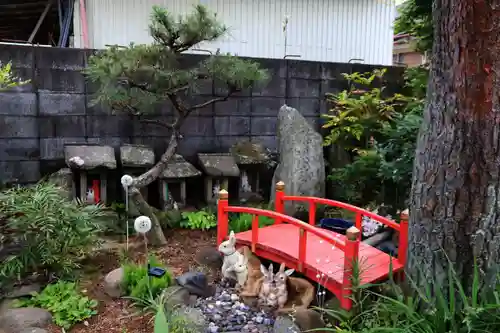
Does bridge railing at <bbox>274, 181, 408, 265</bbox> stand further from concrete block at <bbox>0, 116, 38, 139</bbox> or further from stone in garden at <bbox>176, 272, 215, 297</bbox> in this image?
concrete block at <bbox>0, 116, 38, 139</bbox>

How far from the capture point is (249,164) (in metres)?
6.60

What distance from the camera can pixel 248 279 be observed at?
4.30 metres

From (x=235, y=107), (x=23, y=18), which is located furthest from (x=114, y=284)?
(x=23, y=18)

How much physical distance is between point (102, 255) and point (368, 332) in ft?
10.4

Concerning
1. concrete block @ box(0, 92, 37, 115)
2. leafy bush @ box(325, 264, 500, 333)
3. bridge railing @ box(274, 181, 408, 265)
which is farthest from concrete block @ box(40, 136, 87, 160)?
leafy bush @ box(325, 264, 500, 333)

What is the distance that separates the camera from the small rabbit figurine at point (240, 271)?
4.25 metres

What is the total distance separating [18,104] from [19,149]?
59cm

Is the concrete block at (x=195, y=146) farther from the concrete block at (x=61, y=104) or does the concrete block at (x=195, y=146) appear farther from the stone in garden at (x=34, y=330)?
the stone in garden at (x=34, y=330)

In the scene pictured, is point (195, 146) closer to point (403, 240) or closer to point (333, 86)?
point (333, 86)

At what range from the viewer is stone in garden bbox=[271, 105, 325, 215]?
6105 millimetres

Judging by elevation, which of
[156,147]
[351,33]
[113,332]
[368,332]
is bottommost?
[113,332]

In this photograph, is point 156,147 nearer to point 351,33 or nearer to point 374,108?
point 374,108

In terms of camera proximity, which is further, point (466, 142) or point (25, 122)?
point (25, 122)

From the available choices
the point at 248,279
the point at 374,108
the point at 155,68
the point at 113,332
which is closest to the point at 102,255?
the point at 113,332
